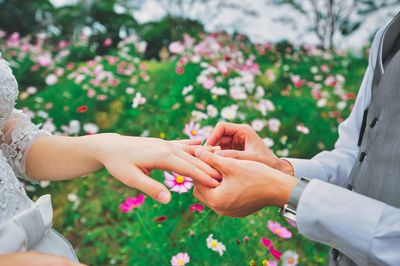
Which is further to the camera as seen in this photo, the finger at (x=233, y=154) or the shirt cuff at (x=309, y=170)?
the shirt cuff at (x=309, y=170)

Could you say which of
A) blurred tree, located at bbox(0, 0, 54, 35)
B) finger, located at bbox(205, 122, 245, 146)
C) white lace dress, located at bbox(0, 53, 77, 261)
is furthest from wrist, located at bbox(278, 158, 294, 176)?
blurred tree, located at bbox(0, 0, 54, 35)

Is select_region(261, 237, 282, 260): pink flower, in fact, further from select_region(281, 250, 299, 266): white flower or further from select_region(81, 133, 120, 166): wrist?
select_region(81, 133, 120, 166): wrist

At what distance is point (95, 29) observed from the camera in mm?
8234

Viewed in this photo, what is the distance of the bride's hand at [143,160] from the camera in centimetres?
110

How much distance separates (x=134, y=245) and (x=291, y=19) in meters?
8.04

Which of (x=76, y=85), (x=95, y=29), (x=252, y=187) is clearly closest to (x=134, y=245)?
(x=252, y=187)

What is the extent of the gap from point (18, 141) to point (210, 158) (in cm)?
52

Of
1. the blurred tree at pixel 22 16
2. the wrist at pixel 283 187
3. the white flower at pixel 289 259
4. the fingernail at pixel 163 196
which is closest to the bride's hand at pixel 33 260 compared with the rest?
the fingernail at pixel 163 196

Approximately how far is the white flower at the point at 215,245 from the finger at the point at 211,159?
64 cm

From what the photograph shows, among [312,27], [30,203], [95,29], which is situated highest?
[30,203]

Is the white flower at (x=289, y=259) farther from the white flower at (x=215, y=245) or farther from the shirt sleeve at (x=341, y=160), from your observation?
the shirt sleeve at (x=341, y=160)

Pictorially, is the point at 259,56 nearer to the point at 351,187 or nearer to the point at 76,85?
the point at 76,85

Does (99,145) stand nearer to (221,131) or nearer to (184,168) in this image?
(184,168)

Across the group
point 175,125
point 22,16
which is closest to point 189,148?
point 175,125
